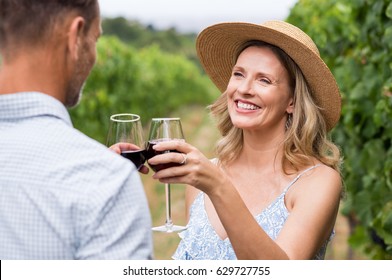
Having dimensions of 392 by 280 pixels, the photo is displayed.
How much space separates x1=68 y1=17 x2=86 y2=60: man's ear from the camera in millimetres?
1657

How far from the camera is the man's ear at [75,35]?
5.44 ft

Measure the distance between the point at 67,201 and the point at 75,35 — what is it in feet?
1.30

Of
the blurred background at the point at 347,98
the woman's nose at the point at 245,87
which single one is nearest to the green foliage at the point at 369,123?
the blurred background at the point at 347,98

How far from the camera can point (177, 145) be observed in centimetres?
224

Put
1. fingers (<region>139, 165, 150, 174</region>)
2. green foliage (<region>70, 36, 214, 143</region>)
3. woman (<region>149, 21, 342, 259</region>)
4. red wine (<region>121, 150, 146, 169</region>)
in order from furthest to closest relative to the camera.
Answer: green foliage (<region>70, 36, 214, 143</region>) < woman (<region>149, 21, 342, 259</region>) < fingers (<region>139, 165, 150, 174</region>) < red wine (<region>121, 150, 146, 169</region>)

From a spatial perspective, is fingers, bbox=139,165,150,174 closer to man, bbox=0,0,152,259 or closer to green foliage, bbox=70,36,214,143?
man, bbox=0,0,152,259

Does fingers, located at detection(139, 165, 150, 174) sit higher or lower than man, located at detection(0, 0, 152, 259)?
lower

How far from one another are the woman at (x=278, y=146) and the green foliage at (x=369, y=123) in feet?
2.54

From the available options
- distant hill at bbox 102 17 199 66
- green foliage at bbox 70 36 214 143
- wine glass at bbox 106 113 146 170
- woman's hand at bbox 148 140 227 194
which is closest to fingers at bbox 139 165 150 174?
wine glass at bbox 106 113 146 170

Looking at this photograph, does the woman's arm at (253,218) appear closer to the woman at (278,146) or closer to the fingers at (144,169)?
the woman at (278,146)

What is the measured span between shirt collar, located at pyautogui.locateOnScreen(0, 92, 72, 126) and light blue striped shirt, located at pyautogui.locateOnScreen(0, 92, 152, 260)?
44mm

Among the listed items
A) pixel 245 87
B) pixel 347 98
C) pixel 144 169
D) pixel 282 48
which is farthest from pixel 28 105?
pixel 347 98
